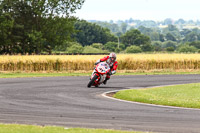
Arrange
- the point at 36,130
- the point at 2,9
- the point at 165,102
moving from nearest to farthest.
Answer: the point at 36,130 → the point at 165,102 → the point at 2,9

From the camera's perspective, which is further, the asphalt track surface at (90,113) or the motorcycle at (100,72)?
the motorcycle at (100,72)

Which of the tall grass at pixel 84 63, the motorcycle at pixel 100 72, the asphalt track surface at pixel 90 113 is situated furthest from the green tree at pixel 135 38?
the asphalt track surface at pixel 90 113

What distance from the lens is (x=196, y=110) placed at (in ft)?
45.2

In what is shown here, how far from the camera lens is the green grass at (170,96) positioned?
50.2ft

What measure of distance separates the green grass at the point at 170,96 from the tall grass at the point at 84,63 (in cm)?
1685

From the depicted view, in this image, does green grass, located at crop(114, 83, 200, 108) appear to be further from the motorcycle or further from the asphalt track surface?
the motorcycle

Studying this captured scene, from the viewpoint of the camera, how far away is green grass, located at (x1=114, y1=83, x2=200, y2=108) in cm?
1531

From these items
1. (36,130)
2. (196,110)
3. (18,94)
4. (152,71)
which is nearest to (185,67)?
(152,71)

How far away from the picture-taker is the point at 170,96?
17.7 meters

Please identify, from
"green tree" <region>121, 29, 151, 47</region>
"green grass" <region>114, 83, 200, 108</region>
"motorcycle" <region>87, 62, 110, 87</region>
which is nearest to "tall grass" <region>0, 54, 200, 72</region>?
"motorcycle" <region>87, 62, 110, 87</region>

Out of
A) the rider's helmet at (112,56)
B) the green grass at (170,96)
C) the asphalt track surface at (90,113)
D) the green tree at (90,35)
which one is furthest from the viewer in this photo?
the green tree at (90,35)

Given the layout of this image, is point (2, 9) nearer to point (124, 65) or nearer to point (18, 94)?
point (124, 65)

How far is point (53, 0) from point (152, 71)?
21.5 m

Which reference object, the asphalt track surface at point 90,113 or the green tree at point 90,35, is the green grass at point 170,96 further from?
the green tree at point 90,35
